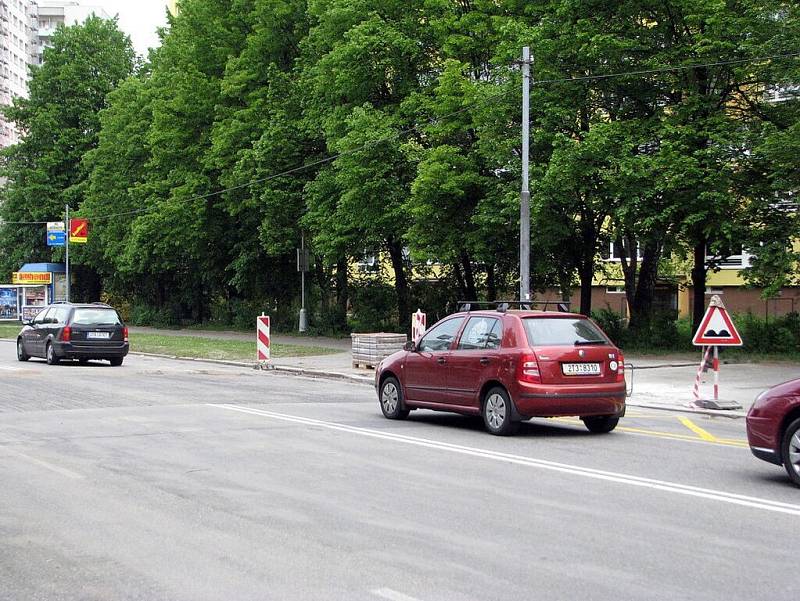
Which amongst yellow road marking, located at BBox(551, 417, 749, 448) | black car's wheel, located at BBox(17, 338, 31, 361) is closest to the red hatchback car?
yellow road marking, located at BBox(551, 417, 749, 448)

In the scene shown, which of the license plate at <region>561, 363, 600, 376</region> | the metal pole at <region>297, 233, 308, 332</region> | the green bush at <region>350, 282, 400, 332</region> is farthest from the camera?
the metal pole at <region>297, 233, 308, 332</region>

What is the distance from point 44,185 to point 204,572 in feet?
206

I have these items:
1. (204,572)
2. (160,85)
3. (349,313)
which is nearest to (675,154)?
(349,313)

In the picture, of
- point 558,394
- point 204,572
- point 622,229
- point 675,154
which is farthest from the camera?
point 622,229

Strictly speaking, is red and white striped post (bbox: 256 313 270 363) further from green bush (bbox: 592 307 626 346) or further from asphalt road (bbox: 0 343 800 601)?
asphalt road (bbox: 0 343 800 601)

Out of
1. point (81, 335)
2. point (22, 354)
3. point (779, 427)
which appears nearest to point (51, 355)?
point (81, 335)

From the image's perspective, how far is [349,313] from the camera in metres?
43.5

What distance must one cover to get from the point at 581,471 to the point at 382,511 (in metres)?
2.69

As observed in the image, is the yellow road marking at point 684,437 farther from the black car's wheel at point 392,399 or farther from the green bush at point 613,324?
the green bush at point 613,324

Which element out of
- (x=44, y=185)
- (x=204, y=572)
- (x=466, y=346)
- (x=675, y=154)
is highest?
(x=44, y=185)

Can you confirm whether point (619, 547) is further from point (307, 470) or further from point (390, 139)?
point (390, 139)

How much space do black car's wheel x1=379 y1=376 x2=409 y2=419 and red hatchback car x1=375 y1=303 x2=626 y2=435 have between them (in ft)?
2.03

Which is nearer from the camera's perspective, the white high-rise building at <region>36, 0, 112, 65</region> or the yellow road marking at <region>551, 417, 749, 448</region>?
the yellow road marking at <region>551, 417, 749, 448</region>

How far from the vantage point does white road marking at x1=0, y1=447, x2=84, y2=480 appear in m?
9.13
